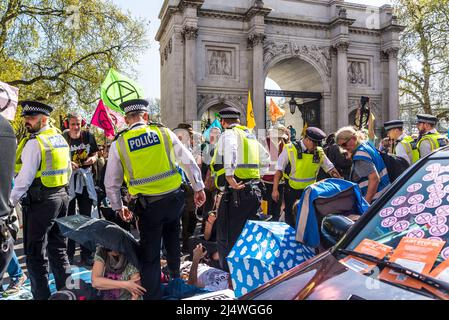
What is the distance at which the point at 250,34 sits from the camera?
938 inches

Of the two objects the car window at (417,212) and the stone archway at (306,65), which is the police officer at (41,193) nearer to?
the car window at (417,212)

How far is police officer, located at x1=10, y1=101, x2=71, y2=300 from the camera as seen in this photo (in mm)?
4152

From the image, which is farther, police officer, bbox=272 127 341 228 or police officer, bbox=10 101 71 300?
police officer, bbox=272 127 341 228

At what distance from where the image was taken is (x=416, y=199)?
233 centimetres

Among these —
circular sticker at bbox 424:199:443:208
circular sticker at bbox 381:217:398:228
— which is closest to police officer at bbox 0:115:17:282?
circular sticker at bbox 381:217:398:228

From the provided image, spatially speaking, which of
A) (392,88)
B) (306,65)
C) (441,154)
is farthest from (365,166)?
(392,88)

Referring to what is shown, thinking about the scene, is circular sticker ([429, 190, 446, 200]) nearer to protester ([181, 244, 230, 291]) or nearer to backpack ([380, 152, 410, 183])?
protester ([181, 244, 230, 291])

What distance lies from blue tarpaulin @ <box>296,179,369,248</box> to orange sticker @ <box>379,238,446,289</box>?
1233mm

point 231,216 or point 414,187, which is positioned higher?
point 414,187

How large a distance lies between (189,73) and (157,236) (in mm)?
19333

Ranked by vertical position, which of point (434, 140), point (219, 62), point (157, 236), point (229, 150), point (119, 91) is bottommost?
point (157, 236)

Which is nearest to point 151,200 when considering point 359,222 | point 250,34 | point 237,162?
point 237,162

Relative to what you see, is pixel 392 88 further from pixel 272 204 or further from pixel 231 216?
pixel 231 216
